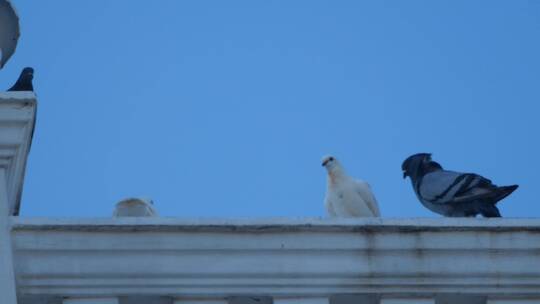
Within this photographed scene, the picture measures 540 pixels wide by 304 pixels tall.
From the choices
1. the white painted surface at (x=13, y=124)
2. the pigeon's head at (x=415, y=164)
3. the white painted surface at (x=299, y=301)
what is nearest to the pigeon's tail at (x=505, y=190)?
the pigeon's head at (x=415, y=164)

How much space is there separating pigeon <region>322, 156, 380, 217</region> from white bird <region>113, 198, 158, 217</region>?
280 centimetres

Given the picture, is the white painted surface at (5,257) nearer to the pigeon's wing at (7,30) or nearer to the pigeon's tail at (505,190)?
the pigeon's wing at (7,30)

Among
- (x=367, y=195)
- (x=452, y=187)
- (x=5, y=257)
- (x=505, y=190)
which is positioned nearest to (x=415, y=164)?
(x=367, y=195)

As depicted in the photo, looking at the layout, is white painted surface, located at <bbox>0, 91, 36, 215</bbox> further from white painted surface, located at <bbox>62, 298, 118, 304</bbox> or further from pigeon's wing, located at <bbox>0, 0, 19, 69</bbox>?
pigeon's wing, located at <bbox>0, 0, 19, 69</bbox>

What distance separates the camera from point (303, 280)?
9289 millimetres

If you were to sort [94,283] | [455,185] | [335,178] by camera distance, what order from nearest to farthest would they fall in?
[94,283], [455,185], [335,178]

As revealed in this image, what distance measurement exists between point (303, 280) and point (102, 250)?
1.28 m

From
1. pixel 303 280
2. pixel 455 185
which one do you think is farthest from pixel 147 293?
pixel 455 185

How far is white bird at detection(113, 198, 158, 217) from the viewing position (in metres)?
10.6

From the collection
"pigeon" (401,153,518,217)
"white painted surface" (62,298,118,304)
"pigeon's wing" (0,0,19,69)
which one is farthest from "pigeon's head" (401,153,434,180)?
"white painted surface" (62,298,118,304)

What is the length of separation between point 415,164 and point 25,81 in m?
3.82

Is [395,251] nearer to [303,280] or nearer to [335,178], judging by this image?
[303,280]

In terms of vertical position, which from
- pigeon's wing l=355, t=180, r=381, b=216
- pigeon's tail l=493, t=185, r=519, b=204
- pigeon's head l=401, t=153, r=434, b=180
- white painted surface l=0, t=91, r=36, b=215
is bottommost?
white painted surface l=0, t=91, r=36, b=215

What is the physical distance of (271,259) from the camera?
934 cm
